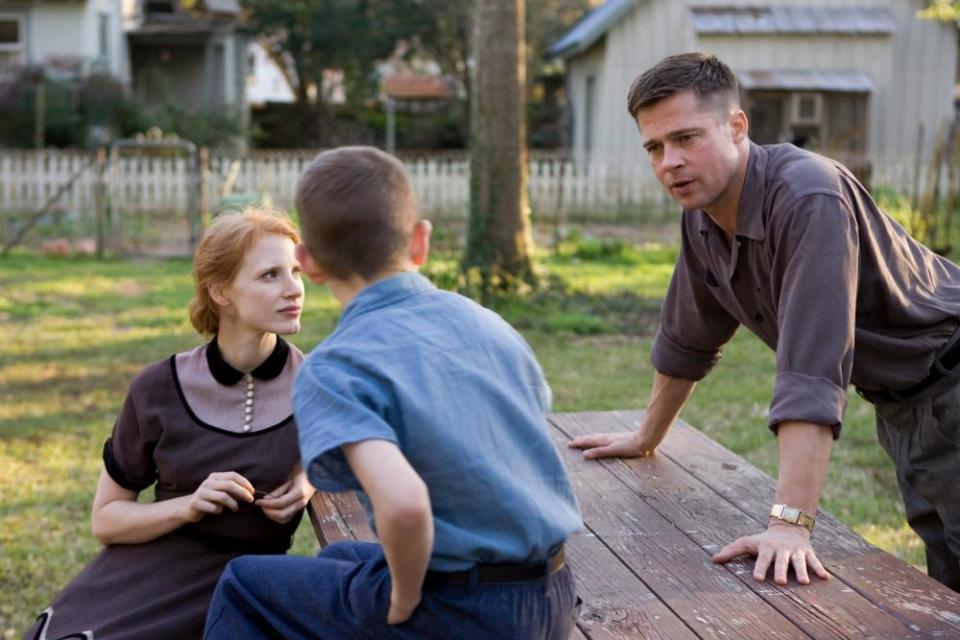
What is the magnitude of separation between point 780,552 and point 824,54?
2314cm

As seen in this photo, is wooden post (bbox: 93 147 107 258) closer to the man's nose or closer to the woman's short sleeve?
the woman's short sleeve

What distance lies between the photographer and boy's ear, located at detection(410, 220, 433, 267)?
2.02 m

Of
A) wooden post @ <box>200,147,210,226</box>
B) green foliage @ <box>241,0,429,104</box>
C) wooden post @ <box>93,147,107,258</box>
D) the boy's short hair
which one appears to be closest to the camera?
the boy's short hair

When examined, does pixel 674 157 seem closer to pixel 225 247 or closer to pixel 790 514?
pixel 790 514

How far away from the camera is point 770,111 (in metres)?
25.0

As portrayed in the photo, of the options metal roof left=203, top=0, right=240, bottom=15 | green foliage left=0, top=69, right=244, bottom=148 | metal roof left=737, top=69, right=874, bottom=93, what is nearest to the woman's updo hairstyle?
metal roof left=737, top=69, right=874, bottom=93

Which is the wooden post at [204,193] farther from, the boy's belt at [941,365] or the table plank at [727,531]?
the boy's belt at [941,365]

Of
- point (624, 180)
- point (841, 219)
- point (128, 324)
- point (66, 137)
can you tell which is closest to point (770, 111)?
point (624, 180)

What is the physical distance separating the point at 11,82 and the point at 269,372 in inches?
976

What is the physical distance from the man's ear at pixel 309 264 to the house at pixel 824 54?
2195 cm

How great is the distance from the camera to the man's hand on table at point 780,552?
2668mm

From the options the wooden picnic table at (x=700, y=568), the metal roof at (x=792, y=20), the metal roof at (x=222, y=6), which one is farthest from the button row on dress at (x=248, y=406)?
the metal roof at (x=222, y=6)

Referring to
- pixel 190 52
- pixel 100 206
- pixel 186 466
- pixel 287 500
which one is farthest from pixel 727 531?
pixel 190 52

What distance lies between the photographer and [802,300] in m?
2.74
